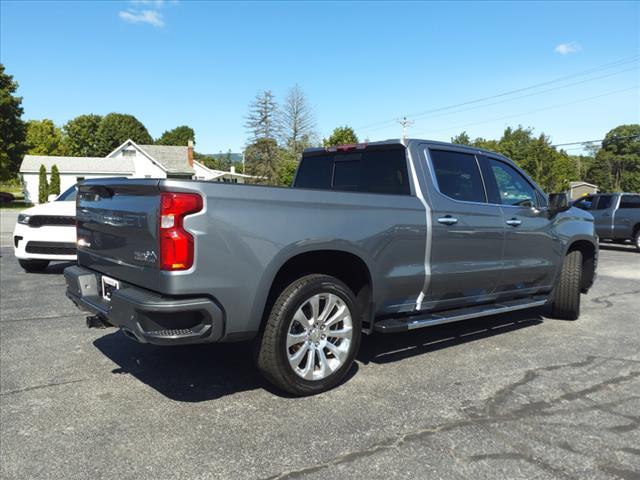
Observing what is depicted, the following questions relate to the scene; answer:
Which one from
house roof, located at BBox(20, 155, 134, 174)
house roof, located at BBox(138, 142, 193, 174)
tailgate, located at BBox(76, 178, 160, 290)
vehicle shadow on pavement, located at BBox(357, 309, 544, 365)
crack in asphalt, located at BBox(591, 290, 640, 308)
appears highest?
house roof, located at BBox(138, 142, 193, 174)

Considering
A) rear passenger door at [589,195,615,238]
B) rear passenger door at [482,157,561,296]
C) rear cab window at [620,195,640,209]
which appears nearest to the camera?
rear passenger door at [482,157,561,296]

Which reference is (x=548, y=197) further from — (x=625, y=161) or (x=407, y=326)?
(x=625, y=161)

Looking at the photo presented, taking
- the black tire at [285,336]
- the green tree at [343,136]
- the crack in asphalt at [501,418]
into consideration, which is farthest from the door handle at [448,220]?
the green tree at [343,136]

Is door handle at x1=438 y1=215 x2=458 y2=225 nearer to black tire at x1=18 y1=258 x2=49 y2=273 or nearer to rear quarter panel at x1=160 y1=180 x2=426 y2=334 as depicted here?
rear quarter panel at x1=160 y1=180 x2=426 y2=334

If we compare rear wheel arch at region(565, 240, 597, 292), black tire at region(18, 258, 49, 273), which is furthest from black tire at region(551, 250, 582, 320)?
black tire at region(18, 258, 49, 273)

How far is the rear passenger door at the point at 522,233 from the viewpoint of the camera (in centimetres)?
511

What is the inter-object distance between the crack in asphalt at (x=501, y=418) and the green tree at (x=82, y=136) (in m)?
93.6

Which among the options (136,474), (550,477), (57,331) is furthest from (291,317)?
(57,331)

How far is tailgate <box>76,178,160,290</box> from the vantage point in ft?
10.5

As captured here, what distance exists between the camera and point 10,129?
4350 cm

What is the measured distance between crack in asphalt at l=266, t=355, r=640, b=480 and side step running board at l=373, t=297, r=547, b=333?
27.0 inches

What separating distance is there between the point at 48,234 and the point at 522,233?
23.6 ft

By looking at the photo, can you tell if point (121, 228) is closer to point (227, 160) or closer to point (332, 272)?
point (332, 272)

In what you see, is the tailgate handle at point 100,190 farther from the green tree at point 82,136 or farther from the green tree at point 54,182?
the green tree at point 82,136
